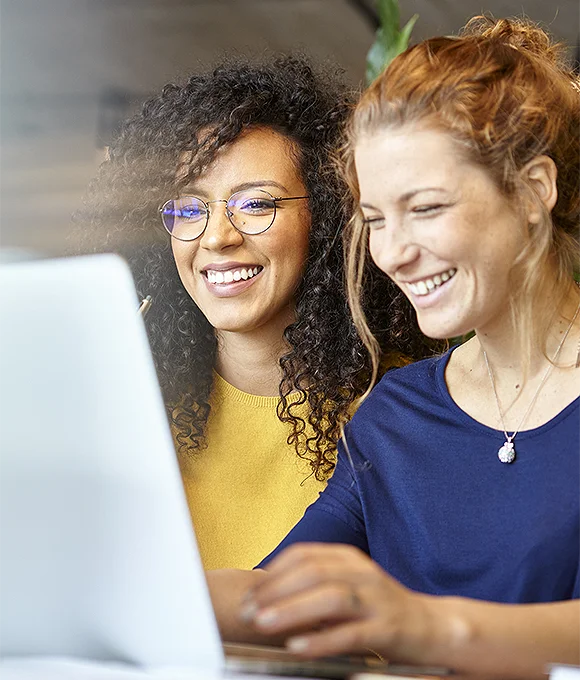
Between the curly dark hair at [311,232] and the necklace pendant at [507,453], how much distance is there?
0.44m

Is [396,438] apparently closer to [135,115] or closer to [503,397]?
[503,397]

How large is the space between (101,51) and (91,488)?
15.5ft

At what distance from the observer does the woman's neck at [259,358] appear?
1669mm

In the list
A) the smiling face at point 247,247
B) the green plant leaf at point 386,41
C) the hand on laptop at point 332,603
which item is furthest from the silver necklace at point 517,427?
the green plant leaf at point 386,41

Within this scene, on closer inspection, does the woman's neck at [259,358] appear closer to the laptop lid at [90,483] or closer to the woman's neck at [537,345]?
the woman's neck at [537,345]

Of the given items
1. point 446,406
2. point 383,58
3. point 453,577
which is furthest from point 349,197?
point 383,58

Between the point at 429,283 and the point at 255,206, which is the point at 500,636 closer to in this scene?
the point at 429,283

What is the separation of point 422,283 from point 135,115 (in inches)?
34.6

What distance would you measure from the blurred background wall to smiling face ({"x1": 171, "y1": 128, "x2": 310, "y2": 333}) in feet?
9.53

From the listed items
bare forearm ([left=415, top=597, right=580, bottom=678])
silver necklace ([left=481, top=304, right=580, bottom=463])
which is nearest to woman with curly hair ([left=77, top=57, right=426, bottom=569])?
silver necklace ([left=481, top=304, right=580, bottom=463])

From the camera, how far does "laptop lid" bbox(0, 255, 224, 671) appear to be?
2.27 feet

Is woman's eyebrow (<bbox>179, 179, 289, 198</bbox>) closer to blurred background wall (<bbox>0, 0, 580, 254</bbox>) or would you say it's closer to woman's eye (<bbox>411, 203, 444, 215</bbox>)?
woman's eye (<bbox>411, 203, 444, 215</bbox>)

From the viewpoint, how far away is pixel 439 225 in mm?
1104

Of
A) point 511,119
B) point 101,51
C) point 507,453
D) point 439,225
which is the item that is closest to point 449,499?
point 507,453
